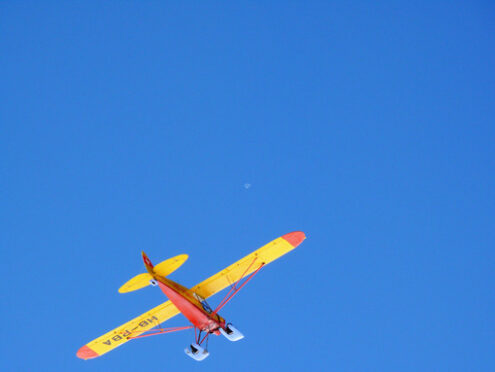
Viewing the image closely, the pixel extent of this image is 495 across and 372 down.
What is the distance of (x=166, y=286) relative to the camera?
32500 mm

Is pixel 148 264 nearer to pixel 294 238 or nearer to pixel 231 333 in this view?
Answer: pixel 231 333

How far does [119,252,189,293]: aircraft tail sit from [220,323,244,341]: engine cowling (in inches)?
194

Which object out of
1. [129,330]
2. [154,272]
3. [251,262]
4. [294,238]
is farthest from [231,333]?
[129,330]

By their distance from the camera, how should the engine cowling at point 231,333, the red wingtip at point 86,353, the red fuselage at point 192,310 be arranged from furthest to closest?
→ the red wingtip at point 86,353, the engine cowling at point 231,333, the red fuselage at point 192,310

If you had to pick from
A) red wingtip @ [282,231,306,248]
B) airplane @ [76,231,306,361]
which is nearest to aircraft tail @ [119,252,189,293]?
airplane @ [76,231,306,361]

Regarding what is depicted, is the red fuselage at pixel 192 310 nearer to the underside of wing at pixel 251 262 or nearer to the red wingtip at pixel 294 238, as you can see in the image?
the underside of wing at pixel 251 262

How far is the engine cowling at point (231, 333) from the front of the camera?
3334 centimetres

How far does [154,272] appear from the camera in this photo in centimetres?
3269

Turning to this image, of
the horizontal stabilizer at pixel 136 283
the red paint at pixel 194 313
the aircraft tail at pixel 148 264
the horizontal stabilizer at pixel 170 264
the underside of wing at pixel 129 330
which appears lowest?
the red paint at pixel 194 313

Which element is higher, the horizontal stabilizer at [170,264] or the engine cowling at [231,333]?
the horizontal stabilizer at [170,264]

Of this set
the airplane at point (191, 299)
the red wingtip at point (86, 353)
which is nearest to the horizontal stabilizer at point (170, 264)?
the airplane at point (191, 299)

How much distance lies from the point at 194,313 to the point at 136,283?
13.8 ft

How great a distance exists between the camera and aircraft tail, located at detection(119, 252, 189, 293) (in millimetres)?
31094

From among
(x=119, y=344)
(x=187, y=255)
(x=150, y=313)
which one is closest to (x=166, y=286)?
(x=187, y=255)
